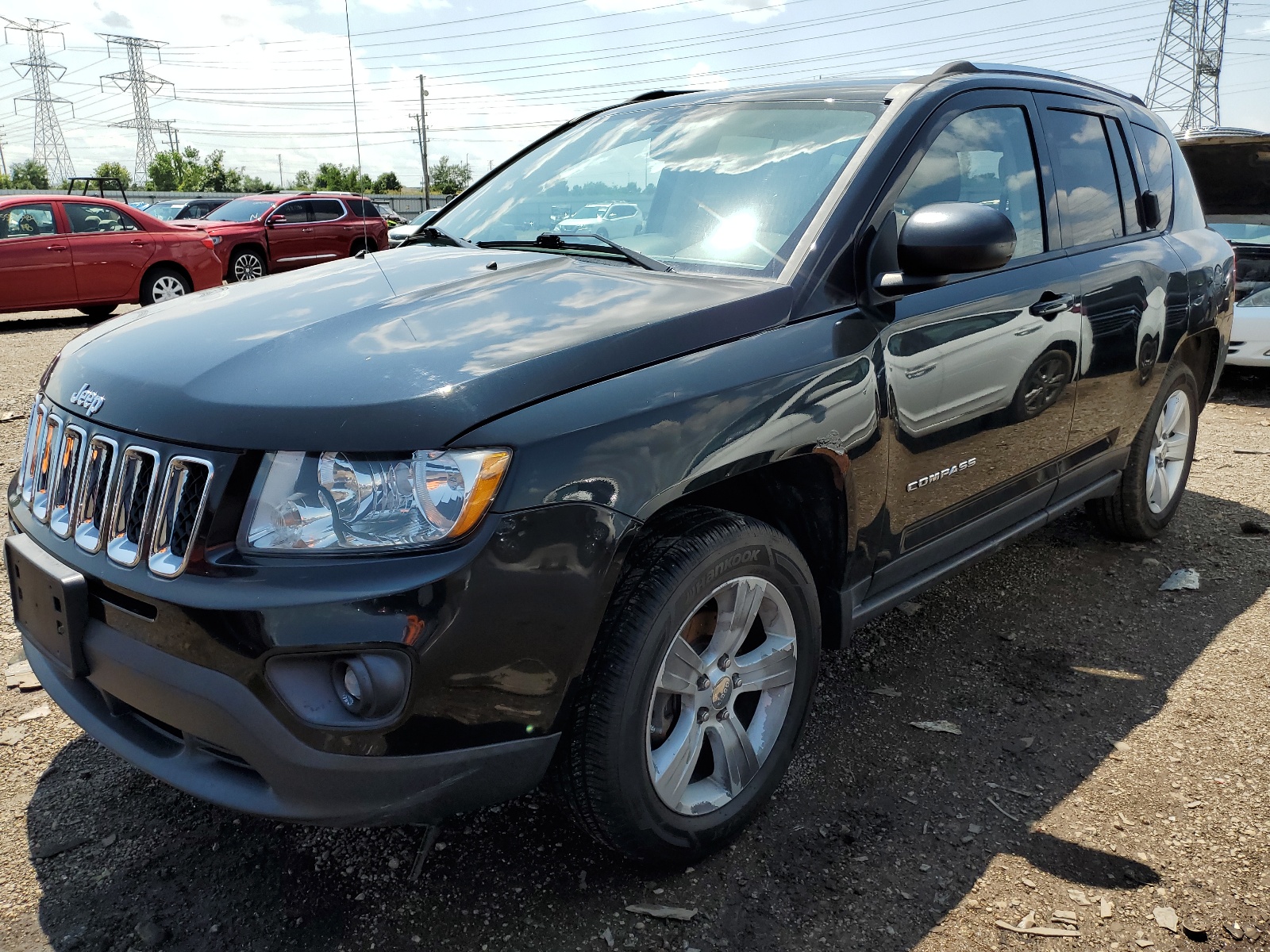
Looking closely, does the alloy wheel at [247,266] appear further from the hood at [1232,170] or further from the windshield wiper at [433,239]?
the windshield wiper at [433,239]

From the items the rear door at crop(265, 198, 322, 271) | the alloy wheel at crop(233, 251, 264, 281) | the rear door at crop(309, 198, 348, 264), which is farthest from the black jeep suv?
the rear door at crop(309, 198, 348, 264)

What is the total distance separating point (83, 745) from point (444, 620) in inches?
67.2

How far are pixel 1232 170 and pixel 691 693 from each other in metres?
7.09

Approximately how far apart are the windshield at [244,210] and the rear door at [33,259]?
4370mm

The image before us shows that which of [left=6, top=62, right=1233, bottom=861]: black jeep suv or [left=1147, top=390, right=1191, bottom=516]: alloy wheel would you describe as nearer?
[left=6, top=62, right=1233, bottom=861]: black jeep suv

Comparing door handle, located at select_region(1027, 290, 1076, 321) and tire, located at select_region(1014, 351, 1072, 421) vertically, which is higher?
door handle, located at select_region(1027, 290, 1076, 321)

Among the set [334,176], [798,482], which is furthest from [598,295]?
[334,176]

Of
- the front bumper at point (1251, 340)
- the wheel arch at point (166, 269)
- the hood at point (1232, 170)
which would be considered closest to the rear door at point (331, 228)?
the wheel arch at point (166, 269)

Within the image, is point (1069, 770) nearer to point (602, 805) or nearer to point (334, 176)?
point (602, 805)

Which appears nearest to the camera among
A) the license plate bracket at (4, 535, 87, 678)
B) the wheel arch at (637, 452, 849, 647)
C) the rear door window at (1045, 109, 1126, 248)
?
the license plate bracket at (4, 535, 87, 678)

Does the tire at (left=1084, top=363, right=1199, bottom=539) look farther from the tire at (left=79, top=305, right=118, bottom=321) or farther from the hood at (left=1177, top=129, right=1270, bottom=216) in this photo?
the tire at (left=79, top=305, right=118, bottom=321)

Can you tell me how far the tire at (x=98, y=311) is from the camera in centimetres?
1195

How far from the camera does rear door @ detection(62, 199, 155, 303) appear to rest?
1155 cm

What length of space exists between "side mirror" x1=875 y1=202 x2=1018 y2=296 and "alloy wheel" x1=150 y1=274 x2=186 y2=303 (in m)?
11.7
